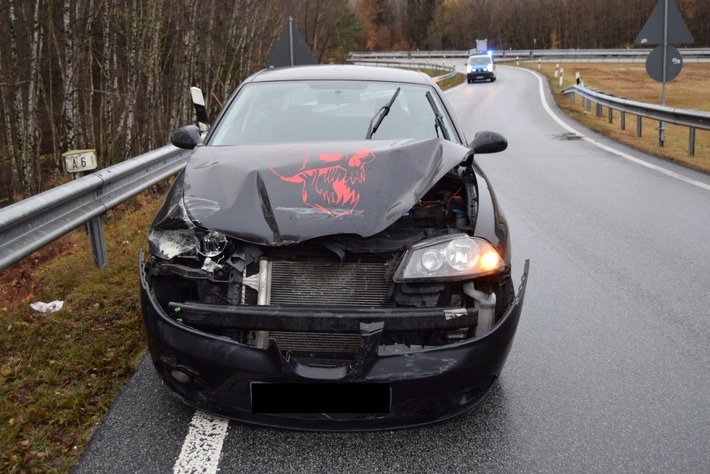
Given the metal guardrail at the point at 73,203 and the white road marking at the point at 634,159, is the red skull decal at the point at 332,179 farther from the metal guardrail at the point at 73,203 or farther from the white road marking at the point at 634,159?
the white road marking at the point at 634,159

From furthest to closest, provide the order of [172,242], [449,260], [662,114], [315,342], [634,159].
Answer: [662,114] → [634,159] → [172,242] → [449,260] → [315,342]

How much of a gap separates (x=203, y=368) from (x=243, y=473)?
45cm

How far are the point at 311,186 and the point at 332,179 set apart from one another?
117 mm

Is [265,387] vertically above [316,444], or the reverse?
[265,387]

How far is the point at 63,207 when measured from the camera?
4.55 m

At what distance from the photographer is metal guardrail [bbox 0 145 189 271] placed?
383 cm

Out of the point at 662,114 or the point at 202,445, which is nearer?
the point at 202,445

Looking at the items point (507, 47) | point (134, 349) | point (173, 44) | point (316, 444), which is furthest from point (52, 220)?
point (507, 47)

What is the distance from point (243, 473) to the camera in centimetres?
262

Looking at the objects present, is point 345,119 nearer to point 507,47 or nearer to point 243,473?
point 243,473

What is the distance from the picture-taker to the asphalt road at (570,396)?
2.73m

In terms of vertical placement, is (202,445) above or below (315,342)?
below

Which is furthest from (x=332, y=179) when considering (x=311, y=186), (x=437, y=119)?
(x=437, y=119)

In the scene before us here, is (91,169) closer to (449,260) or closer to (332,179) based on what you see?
(332,179)
